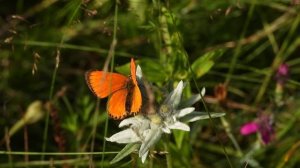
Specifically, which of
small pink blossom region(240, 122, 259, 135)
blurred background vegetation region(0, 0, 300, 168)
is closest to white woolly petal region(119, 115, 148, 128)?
blurred background vegetation region(0, 0, 300, 168)

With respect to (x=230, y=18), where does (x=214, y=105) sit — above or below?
below

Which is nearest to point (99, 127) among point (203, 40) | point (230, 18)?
point (203, 40)

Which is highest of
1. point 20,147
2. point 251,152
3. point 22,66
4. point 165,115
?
point 165,115

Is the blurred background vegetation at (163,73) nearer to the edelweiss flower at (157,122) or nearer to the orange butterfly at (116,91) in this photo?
the edelweiss flower at (157,122)

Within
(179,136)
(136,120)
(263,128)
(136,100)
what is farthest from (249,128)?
(136,100)

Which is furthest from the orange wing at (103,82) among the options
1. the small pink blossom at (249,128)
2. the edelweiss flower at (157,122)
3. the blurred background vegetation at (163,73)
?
the small pink blossom at (249,128)

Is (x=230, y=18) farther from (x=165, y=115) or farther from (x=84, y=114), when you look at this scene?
(x=165, y=115)

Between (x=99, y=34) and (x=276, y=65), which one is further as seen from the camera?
(x=99, y=34)
